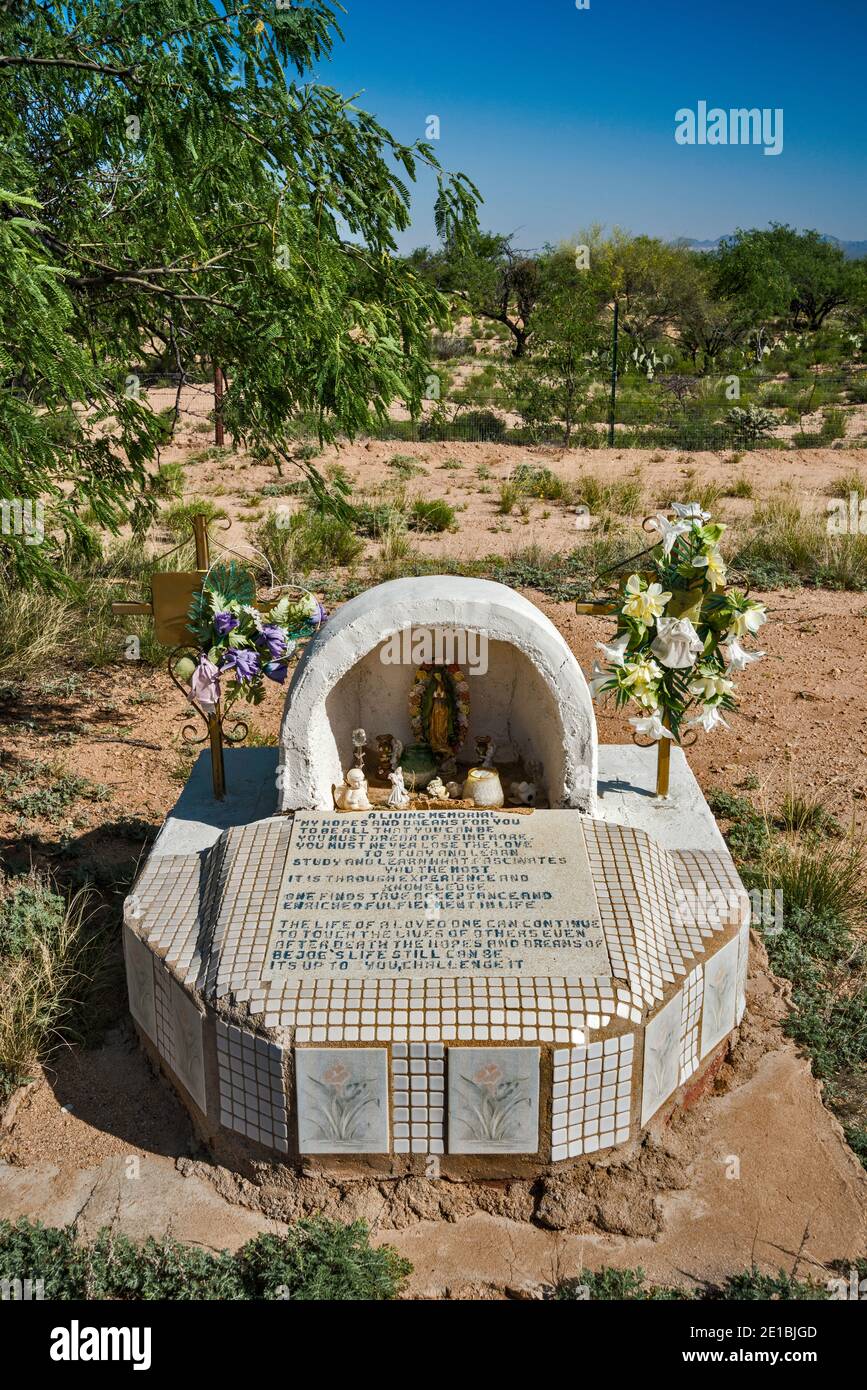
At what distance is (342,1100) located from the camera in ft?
12.0

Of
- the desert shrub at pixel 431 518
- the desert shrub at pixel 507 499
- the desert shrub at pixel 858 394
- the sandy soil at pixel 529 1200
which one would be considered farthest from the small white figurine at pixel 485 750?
the desert shrub at pixel 858 394

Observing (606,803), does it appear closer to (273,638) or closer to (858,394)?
(273,638)

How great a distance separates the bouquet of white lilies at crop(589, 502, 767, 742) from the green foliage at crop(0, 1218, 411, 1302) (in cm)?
235

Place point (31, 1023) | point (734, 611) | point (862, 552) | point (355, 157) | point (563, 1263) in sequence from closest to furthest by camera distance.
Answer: point (563, 1263)
point (31, 1023)
point (734, 611)
point (355, 157)
point (862, 552)

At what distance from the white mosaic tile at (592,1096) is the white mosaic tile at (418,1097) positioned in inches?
15.0

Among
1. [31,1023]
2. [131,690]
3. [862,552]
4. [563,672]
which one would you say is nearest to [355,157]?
[563,672]

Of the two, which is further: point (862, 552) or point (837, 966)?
point (862, 552)

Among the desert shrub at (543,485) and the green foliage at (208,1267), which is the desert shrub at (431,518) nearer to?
the desert shrub at (543,485)

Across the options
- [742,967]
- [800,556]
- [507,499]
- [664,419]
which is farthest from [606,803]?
[664,419]

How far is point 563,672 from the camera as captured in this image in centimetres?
461

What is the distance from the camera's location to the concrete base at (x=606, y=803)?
4.93m

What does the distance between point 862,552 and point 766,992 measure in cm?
704

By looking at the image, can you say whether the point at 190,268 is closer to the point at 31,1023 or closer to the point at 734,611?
the point at 734,611

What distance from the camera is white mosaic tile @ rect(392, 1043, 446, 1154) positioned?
3.61 m
